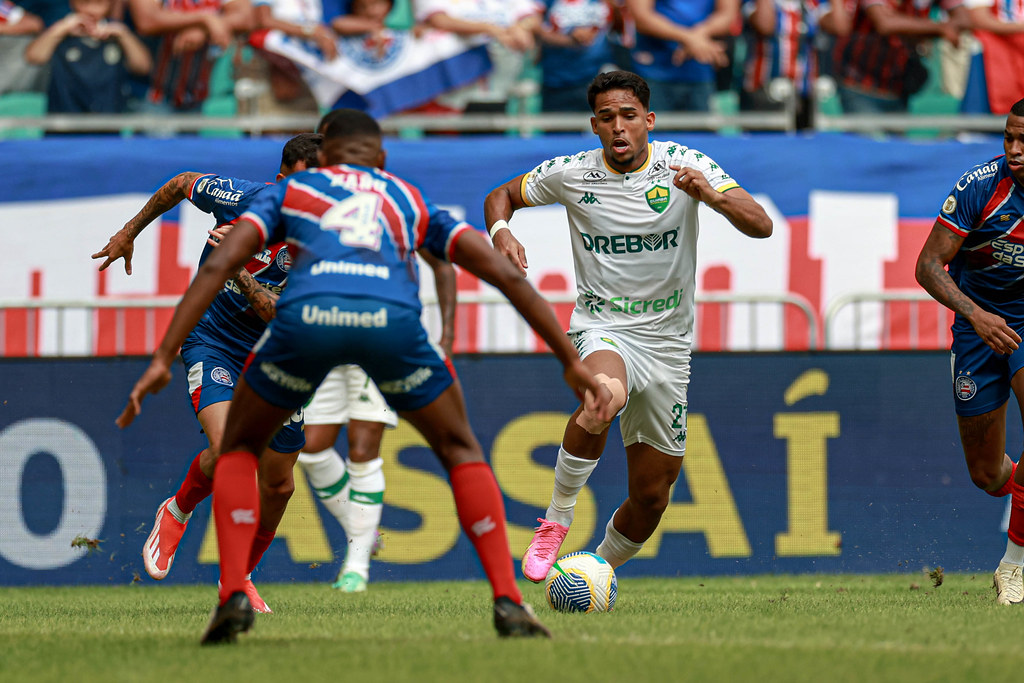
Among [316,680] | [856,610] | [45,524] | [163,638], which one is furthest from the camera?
[45,524]

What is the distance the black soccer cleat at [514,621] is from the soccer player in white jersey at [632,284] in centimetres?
201

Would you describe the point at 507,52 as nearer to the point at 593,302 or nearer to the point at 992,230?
the point at 593,302

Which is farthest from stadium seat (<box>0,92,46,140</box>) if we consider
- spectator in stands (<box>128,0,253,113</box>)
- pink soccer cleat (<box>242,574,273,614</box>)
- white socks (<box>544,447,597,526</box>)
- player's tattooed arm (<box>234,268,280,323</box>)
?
white socks (<box>544,447,597,526</box>)

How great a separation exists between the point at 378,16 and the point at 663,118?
121 inches

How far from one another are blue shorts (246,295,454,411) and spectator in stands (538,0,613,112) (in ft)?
26.8

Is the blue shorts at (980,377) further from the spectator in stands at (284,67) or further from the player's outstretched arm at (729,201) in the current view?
the spectator in stands at (284,67)

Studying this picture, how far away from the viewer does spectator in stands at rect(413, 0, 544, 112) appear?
12.8 meters

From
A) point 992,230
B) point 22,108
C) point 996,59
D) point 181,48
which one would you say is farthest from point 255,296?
point 996,59

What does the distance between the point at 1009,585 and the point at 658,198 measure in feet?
9.42

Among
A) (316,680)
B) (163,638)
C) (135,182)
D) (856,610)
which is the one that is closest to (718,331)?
(856,610)

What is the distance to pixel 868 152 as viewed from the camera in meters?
12.3

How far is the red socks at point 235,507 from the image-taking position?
4922 millimetres

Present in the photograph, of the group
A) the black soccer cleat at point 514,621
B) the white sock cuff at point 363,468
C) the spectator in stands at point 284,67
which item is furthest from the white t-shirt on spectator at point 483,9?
the black soccer cleat at point 514,621

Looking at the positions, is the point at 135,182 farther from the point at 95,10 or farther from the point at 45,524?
the point at 45,524
